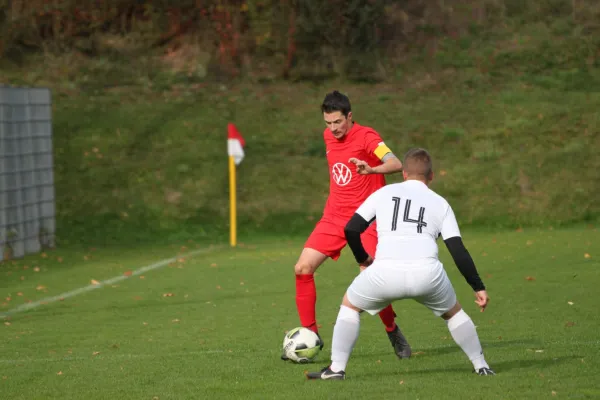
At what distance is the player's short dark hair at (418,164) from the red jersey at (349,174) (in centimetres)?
145

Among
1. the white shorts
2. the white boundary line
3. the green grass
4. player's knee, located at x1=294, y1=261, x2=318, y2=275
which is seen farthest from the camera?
the white boundary line

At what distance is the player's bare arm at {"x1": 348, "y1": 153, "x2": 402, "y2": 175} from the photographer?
7355mm

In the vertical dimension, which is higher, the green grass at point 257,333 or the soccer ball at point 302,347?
the soccer ball at point 302,347

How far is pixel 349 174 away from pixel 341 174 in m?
0.07

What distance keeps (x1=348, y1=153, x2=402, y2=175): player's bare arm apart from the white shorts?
102 cm

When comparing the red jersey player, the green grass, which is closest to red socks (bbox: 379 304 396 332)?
the red jersey player

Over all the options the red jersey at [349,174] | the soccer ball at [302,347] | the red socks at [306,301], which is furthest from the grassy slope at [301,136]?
the soccer ball at [302,347]

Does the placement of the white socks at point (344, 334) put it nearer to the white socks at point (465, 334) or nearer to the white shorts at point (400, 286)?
the white shorts at point (400, 286)

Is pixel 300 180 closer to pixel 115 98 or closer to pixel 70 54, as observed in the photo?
pixel 115 98

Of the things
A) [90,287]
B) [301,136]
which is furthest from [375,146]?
[301,136]

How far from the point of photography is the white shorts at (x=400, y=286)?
6.38 meters

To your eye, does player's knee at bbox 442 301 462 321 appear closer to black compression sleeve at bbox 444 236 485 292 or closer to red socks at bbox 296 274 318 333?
black compression sleeve at bbox 444 236 485 292

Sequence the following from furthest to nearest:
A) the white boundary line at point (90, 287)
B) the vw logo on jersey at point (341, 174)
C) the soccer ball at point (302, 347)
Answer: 1. the white boundary line at point (90, 287)
2. the vw logo on jersey at point (341, 174)
3. the soccer ball at point (302, 347)

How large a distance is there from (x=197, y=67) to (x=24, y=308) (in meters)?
18.0
